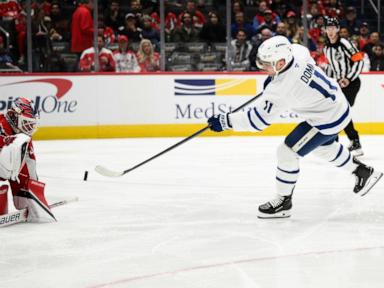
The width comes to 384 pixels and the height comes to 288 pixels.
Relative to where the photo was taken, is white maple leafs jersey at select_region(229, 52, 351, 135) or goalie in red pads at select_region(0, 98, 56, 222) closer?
goalie in red pads at select_region(0, 98, 56, 222)

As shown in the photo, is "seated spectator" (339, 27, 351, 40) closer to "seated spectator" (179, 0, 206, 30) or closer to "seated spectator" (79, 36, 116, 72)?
"seated spectator" (179, 0, 206, 30)

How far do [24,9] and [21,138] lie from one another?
5833 millimetres

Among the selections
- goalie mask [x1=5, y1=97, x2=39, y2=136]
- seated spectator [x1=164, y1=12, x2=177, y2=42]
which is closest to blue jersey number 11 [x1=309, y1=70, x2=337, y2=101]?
goalie mask [x1=5, y1=97, x2=39, y2=136]

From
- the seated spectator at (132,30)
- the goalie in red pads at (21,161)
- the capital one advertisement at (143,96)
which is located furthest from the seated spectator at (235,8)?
the goalie in red pads at (21,161)

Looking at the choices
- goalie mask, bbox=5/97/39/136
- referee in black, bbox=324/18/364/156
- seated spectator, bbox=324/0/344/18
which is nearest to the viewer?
goalie mask, bbox=5/97/39/136

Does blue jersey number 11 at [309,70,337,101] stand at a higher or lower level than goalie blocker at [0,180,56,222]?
higher

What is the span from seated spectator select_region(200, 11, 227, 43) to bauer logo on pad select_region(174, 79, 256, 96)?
521 mm

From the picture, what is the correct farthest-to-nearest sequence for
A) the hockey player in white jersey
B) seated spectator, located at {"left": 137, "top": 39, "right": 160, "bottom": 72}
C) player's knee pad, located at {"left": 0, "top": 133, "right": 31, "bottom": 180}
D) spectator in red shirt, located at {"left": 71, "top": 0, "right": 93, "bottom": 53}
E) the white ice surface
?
seated spectator, located at {"left": 137, "top": 39, "right": 160, "bottom": 72} → spectator in red shirt, located at {"left": 71, "top": 0, "right": 93, "bottom": 53} → the hockey player in white jersey → player's knee pad, located at {"left": 0, "top": 133, "right": 31, "bottom": 180} → the white ice surface

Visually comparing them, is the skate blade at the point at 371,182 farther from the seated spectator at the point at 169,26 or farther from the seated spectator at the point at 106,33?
the seated spectator at the point at 106,33

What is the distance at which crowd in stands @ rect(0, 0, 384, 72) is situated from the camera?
9.44 meters

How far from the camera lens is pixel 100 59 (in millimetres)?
9734

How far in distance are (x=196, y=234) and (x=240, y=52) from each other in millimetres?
6273

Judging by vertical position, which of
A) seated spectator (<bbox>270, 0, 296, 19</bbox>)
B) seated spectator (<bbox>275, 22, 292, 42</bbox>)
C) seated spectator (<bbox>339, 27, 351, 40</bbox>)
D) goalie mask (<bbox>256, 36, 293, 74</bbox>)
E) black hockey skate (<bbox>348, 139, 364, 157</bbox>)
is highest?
goalie mask (<bbox>256, 36, 293, 74</bbox>)

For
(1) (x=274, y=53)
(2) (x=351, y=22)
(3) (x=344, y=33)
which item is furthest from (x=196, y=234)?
(2) (x=351, y=22)
